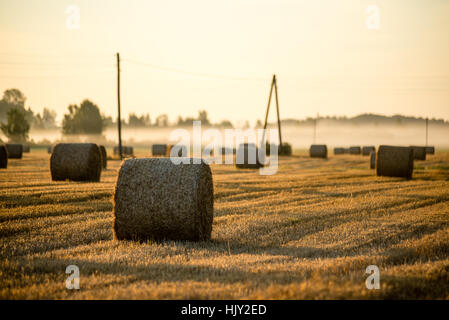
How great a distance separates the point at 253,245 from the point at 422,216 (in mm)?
5136

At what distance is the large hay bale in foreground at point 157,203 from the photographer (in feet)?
26.9

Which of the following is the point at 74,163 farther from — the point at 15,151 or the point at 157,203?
the point at 15,151

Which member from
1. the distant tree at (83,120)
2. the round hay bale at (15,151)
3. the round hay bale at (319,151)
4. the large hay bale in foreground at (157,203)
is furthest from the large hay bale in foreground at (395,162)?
the distant tree at (83,120)

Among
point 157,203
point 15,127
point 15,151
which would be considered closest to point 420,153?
point 15,151

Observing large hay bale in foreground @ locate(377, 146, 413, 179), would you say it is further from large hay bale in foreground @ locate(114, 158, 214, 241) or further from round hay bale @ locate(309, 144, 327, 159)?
round hay bale @ locate(309, 144, 327, 159)

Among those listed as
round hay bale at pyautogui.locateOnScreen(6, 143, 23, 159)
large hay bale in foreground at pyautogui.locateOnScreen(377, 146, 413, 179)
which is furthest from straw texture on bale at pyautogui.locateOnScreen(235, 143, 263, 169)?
round hay bale at pyautogui.locateOnScreen(6, 143, 23, 159)

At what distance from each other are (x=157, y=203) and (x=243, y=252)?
186 centimetres

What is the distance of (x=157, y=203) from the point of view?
323 inches

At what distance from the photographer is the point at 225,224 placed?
994 centimetres

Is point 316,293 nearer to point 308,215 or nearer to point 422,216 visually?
point 308,215

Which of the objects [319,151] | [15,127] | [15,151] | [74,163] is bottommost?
[319,151]

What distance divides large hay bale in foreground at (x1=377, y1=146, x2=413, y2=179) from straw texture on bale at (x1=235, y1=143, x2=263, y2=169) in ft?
29.6

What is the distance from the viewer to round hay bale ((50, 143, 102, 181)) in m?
18.1
